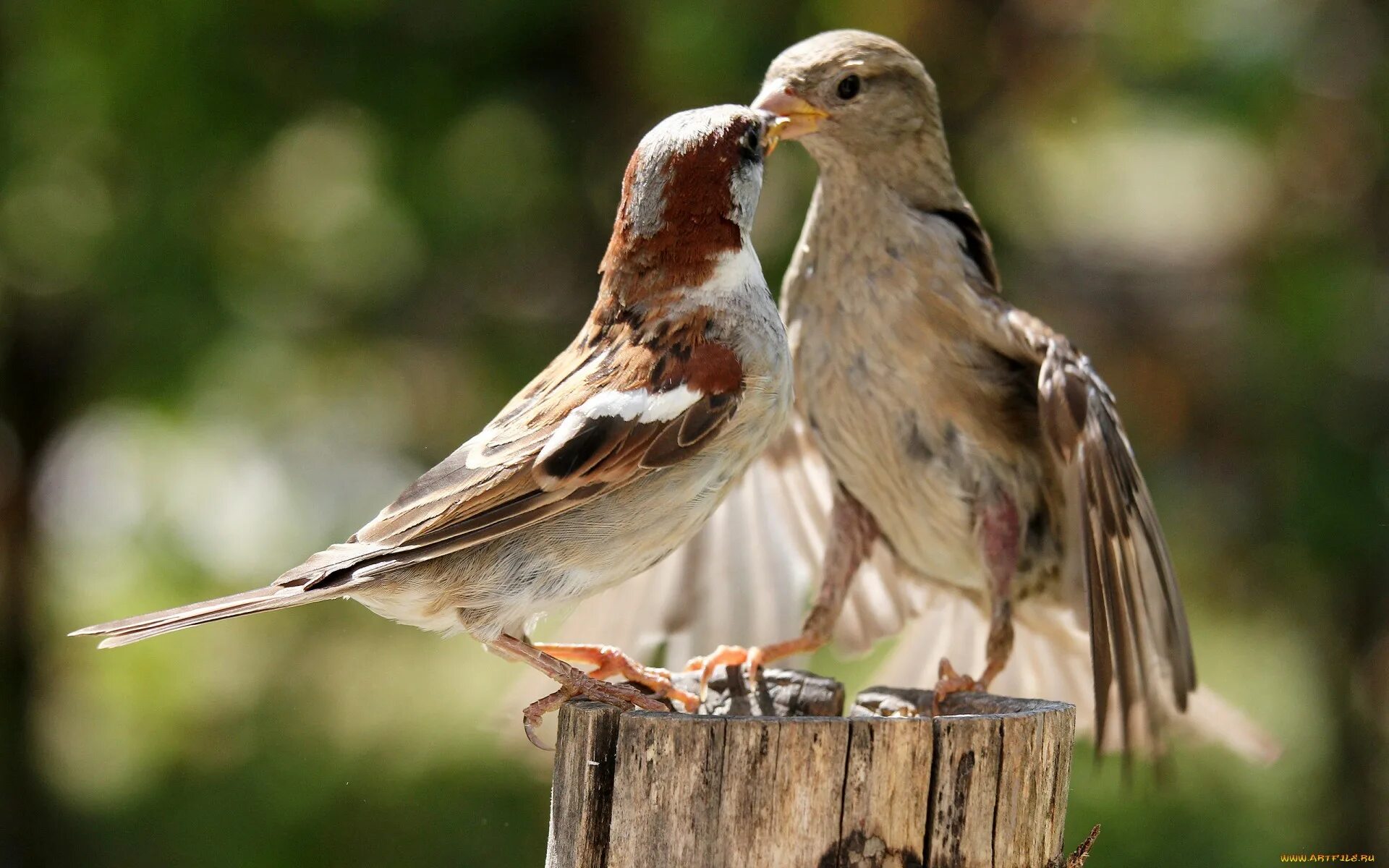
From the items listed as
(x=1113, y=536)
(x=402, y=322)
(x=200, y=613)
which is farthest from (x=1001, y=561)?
(x=402, y=322)

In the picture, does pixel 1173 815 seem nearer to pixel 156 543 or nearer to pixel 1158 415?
pixel 1158 415

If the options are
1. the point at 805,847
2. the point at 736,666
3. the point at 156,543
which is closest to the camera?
the point at 805,847

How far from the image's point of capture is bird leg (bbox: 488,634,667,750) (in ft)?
7.81

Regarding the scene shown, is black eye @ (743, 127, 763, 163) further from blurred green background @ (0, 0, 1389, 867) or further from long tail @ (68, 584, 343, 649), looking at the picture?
blurred green background @ (0, 0, 1389, 867)

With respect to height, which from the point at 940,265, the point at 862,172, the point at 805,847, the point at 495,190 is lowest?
the point at 805,847

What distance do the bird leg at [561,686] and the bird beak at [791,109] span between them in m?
1.28

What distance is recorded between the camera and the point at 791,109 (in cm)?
312

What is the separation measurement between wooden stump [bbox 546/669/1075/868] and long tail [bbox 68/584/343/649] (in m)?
0.49

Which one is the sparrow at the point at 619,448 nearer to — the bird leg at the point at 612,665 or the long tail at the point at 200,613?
the long tail at the point at 200,613

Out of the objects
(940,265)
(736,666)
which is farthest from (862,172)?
(736,666)

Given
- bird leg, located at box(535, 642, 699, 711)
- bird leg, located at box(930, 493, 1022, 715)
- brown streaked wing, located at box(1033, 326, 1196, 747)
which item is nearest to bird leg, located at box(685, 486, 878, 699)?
bird leg, located at box(930, 493, 1022, 715)

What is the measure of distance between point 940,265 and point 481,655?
2.13m

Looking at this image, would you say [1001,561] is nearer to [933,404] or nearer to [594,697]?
[933,404]

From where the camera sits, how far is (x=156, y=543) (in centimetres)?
409
